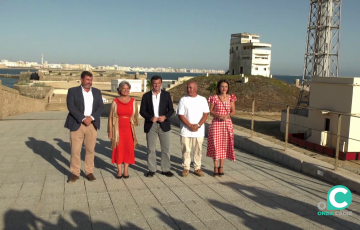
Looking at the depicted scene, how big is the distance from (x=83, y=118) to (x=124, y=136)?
0.67 m

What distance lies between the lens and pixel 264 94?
45969 millimetres

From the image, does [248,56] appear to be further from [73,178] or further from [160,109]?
[73,178]

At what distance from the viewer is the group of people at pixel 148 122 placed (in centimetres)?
521

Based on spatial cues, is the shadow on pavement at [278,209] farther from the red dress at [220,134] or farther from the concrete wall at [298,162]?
the concrete wall at [298,162]

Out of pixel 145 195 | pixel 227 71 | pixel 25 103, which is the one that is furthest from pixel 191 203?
pixel 227 71

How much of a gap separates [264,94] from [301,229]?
43557 mm

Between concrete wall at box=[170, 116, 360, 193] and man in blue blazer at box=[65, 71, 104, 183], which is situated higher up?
man in blue blazer at box=[65, 71, 104, 183]

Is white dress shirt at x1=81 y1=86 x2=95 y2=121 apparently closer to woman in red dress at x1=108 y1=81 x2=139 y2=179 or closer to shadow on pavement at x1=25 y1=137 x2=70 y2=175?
woman in red dress at x1=108 y1=81 x2=139 y2=179

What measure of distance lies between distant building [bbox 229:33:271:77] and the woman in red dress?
5585cm

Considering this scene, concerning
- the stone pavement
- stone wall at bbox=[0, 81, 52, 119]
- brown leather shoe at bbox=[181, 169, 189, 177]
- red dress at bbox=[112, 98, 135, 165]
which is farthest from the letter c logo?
stone wall at bbox=[0, 81, 52, 119]

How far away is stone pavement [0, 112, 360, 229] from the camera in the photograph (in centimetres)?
383

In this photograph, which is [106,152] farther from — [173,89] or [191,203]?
[173,89]

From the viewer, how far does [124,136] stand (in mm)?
5344

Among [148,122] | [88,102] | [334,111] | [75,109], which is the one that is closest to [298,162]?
[148,122]
